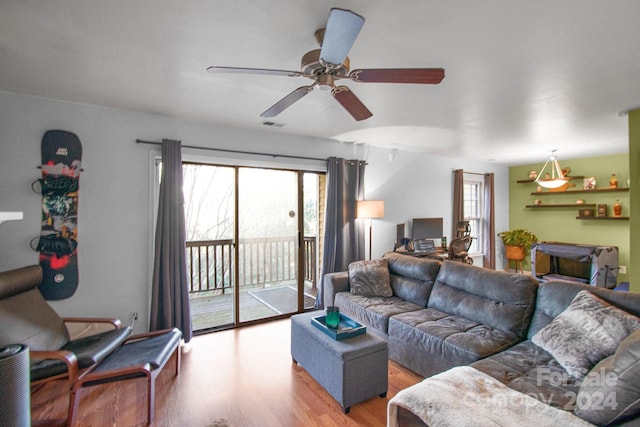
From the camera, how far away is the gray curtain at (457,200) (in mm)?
5961

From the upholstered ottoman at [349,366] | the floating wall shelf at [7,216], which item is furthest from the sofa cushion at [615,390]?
the floating wall shelf at [7,216]

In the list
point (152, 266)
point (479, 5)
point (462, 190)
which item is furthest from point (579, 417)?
point (462, 190)

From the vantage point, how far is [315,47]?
1.88m

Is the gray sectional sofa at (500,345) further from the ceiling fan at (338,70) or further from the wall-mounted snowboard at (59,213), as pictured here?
the wall-mounted snowboard at (59,213)

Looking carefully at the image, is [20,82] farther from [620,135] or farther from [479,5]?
[620,135]

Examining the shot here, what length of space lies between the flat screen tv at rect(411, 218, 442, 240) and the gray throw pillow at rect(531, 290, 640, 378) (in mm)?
3227

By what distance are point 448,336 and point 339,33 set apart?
229cm

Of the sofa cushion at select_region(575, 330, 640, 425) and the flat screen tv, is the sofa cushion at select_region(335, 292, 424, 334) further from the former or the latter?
the flat screen tv

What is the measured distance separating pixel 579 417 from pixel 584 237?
19.8ft

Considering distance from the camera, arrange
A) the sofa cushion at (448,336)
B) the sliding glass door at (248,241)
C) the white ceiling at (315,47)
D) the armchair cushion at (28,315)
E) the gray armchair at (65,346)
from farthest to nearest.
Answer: the sliding glass door at (248,241) → the sofa cushion at (448,336) → the armchair cushion at (28,315) → the gray armchair at (65,346) → the white ceiling at (315,47)

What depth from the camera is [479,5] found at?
4.86ft

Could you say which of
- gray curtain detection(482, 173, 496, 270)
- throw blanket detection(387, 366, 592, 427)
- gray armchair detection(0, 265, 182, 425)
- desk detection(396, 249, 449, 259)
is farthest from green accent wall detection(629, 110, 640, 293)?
gray armchair detection(0, 265, 182, 425)

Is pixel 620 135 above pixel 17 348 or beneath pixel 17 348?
above

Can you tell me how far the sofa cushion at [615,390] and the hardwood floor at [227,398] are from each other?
118 centimetres
